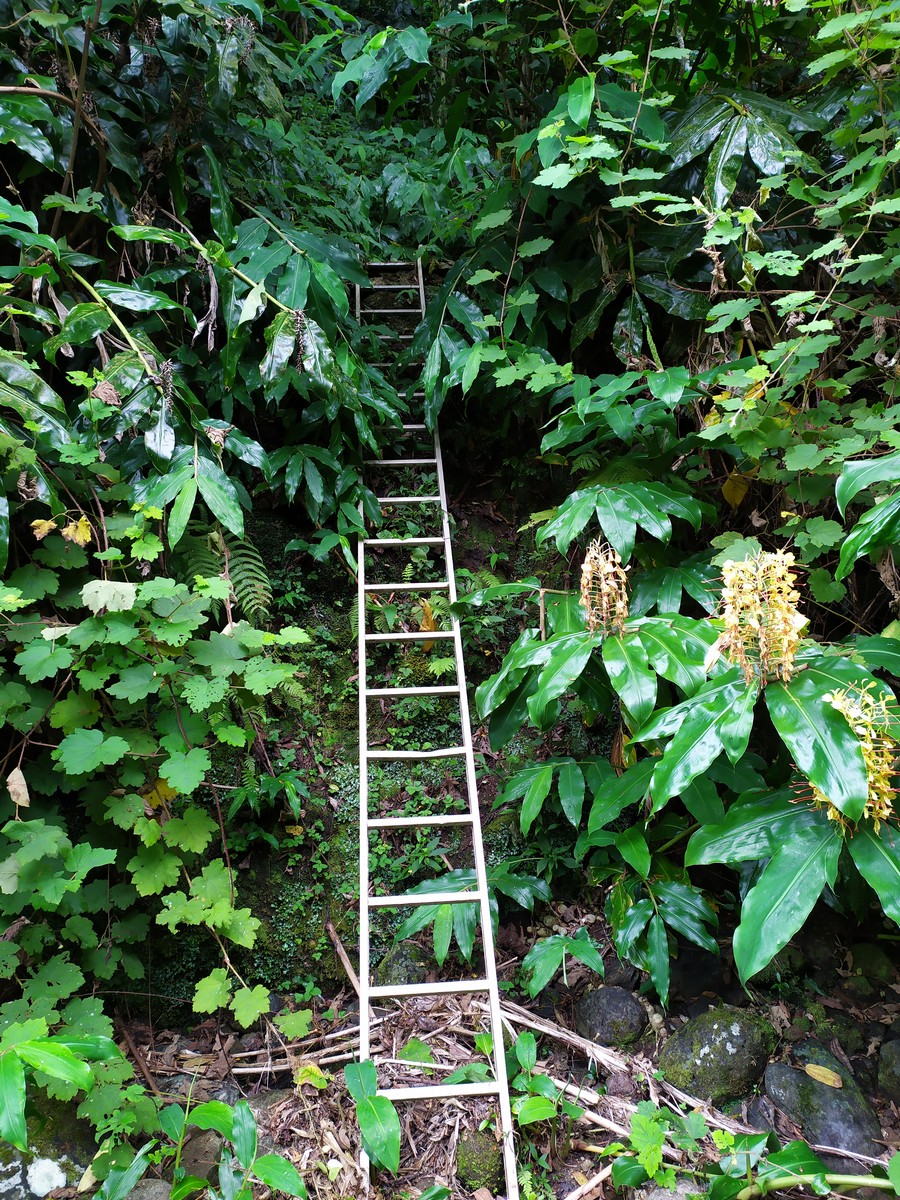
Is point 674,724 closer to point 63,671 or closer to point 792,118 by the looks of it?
point 63,671

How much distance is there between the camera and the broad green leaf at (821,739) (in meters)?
1.25

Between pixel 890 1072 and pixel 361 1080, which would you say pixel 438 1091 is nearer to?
pixel 361 1080

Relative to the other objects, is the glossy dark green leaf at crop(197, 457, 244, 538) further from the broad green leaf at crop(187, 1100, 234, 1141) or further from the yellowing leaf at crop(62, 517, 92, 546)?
the broad green leaf at crop(187, 1100, 234, 1141)

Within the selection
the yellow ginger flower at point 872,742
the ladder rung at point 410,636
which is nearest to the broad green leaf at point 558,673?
the yellow ginger flower at point 872,742

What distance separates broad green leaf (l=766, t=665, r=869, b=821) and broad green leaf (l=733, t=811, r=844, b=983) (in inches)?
3.8

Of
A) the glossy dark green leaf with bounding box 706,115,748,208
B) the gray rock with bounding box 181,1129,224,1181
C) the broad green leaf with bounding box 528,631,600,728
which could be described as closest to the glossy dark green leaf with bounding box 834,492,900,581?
the broad green leaf with bounding box 528,631,600,728

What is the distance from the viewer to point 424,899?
204cm

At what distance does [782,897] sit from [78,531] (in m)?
1.74

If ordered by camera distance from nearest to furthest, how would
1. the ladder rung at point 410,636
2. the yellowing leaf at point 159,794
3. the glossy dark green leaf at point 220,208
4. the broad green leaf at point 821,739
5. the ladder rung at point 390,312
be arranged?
1. the broad green leaf at point 821,739
2. the yellowing leaf at point 159,794
3. the glossy dark green leaf at point 220,208
4. the ladder rung at point 410,636
5. the ladder rung at point 390,312

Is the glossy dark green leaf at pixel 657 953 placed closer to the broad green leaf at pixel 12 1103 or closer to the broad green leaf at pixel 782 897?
the broad green leaf at pixel 782 897

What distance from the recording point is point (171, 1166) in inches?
67.1

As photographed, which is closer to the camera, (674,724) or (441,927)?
(674,724)

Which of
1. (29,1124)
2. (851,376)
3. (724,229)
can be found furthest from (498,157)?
(29,1124)

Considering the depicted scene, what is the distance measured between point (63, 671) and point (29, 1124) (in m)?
1.01
